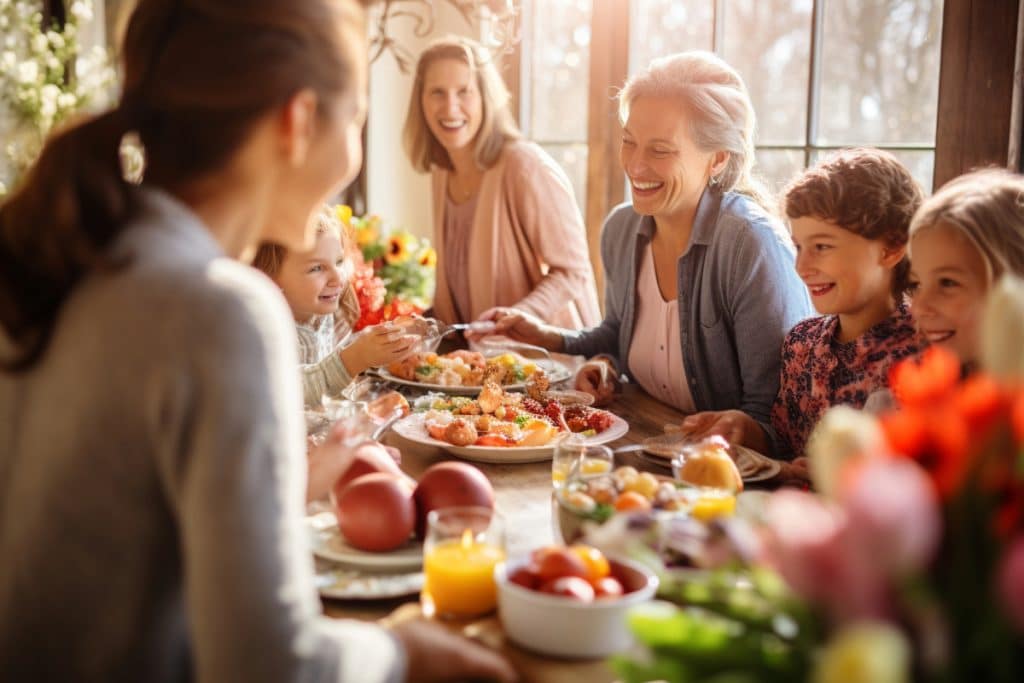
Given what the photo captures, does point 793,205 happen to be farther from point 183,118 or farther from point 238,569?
point 238,569

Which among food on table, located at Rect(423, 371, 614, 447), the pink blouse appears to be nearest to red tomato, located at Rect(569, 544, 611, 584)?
food on table, located at Rect(423, 371, 614, 447)

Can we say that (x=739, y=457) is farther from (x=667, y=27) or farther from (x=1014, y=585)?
(x=667, y=27)

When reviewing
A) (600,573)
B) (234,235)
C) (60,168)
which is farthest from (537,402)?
(60,168)

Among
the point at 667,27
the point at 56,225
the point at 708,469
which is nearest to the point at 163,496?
the point at 56,225

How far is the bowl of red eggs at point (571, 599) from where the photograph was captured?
107 centimetres

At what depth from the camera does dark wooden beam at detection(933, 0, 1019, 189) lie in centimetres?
214

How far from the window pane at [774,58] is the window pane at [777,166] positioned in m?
0.04

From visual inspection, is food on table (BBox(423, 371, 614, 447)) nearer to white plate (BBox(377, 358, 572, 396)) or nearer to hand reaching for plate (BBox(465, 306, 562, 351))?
white plate (BBox(377, 358, 572, 396))

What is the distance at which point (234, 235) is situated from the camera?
1.07 metres

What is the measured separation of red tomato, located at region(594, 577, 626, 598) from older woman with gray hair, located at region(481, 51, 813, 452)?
1.20m

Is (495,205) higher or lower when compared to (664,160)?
lower

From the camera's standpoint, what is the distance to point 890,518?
641 mm

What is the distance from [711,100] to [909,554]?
1.99m

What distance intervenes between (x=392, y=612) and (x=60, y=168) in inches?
24.8
